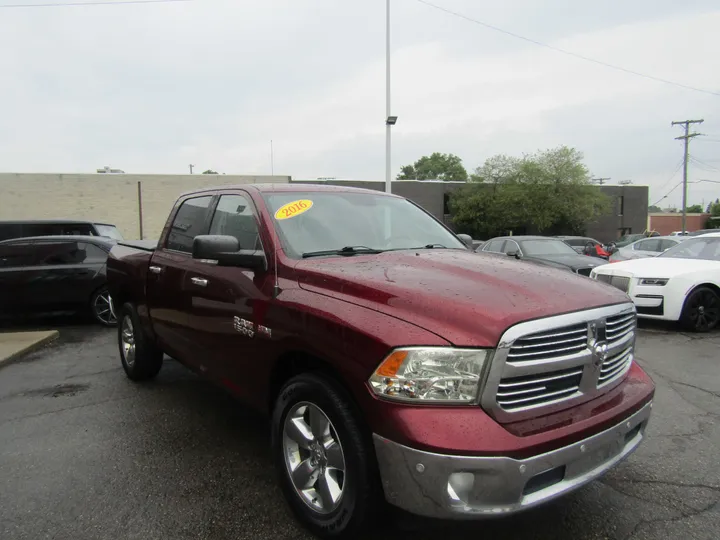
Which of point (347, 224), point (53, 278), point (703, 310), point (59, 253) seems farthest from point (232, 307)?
point (703, 310)

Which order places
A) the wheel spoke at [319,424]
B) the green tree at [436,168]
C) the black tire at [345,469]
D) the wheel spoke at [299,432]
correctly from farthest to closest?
1. the green tree at [436,168]
2. the wheel spoke at [299,432]
3. the wheel spoke at [319,424]
4. the black tire at [345,469]

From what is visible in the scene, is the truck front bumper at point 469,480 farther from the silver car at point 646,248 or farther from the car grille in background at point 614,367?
the silver car at point 646,248

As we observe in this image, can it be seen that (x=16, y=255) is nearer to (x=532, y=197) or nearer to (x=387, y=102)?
(x=387, y=102)

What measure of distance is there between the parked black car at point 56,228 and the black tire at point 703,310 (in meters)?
11.2

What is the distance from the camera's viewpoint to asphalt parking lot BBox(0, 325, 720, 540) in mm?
2602

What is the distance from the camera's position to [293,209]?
325 cm

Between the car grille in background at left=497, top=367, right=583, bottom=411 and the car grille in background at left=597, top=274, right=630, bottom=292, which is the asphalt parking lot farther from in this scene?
the car grille in background at left=597, top=274, right=630, bottom=292

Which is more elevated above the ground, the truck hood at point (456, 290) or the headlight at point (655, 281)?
the truck hood at point (456, 290)

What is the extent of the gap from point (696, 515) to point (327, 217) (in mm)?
2720

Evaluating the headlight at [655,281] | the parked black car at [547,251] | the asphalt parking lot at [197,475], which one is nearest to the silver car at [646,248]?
the parked black car at [547,251]

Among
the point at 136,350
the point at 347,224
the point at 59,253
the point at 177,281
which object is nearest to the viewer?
the point at 347,224

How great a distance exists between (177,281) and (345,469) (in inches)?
92.8

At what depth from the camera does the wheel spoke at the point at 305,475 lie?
8.29 feet

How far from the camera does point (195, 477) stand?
317 centimetres
